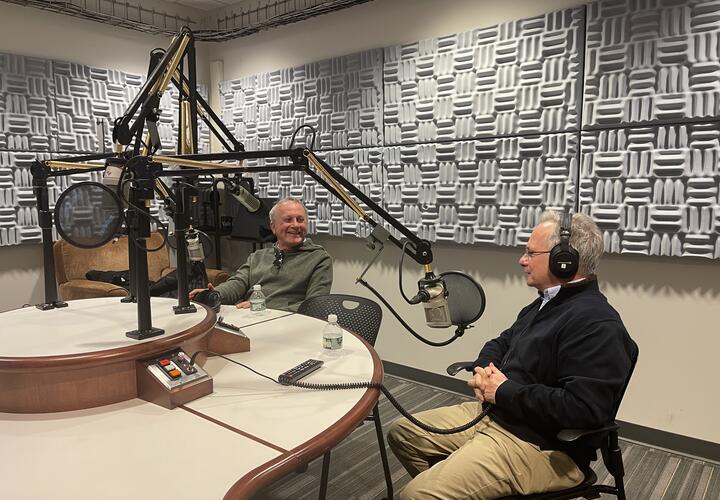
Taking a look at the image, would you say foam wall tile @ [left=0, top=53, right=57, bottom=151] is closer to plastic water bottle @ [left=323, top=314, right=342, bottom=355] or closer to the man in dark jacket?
plastic water bottle @ [left=323, top=314, right=342, bottom=355]

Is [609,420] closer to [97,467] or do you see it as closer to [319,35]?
[97,467]

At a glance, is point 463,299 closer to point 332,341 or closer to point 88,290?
point 332,341

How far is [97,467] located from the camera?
116 centimetres

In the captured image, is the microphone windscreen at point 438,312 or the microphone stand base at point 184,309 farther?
the microphone stand base at point 184,309

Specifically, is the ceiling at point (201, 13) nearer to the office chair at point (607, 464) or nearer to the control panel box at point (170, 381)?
the control panel box at point (170, 381)

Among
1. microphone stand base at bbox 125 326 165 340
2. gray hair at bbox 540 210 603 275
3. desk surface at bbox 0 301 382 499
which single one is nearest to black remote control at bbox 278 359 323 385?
desk surface at bbox 0 301 382 499

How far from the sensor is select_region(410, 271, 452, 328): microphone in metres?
1.38

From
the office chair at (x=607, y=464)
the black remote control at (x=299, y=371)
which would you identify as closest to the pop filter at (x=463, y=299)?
the office chair at (x=607, y=464)

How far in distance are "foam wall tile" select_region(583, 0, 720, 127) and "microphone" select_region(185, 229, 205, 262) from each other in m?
2.17

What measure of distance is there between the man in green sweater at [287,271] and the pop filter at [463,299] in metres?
1.52

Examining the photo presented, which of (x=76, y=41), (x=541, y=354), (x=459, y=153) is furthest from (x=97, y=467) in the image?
(x=76, y=41)

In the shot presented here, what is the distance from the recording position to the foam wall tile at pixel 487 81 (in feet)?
9.48

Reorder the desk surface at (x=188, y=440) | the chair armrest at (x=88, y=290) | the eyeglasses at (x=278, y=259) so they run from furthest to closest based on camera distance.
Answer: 1. the chair armrest at (x=88, y=290)
2. the eyeglasses at (x=278, y=259)
3. the desk surface at (x=188, y=440)

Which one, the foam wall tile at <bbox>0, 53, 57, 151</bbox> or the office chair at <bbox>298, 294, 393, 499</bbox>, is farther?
the foam wall tile at <bbox>0, 53, 57, 151</bbox>
